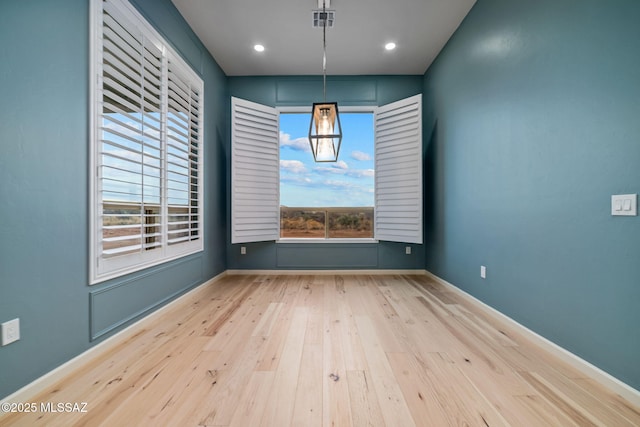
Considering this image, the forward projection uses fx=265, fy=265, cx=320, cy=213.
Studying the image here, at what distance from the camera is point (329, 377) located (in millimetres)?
1611

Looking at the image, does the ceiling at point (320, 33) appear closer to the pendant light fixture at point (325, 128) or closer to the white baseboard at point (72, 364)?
the pendant light fixture at point (325, 128)

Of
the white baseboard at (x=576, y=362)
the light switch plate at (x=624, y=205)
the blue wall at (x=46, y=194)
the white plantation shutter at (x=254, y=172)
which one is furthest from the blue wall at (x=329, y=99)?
the light switch plate at (x=624, y=205)

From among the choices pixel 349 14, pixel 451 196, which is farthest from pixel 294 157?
pixel 451 196

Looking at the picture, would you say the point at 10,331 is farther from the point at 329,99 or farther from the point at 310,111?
the point at 329,99

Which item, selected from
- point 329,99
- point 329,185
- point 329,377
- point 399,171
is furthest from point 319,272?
point 329,99

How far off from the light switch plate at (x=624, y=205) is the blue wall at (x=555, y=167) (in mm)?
37

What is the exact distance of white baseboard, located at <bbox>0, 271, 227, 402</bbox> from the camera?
1.40 m

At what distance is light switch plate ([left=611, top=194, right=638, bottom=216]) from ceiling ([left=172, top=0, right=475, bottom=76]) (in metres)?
2.45

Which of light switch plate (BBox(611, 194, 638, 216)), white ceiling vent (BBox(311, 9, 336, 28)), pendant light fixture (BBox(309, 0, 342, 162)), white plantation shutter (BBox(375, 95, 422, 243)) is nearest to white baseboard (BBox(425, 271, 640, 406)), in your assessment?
light switch plate (BBox(611, 194, 638, 216))

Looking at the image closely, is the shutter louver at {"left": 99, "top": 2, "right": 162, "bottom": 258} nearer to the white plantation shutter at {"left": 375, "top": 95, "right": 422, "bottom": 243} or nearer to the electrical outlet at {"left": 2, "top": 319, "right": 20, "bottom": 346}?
the electrical outlet at {"left": 2, "top": 319, "right": 20, "bottom": 346}

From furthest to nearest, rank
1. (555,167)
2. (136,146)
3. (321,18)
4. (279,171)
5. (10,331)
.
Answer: (279,171) → (321,18) → (136,146) → (555,167) → (10,331)

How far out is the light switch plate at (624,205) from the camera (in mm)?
1391

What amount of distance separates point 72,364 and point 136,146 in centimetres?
159

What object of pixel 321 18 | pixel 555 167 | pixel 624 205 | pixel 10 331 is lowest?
pixel 10 331
